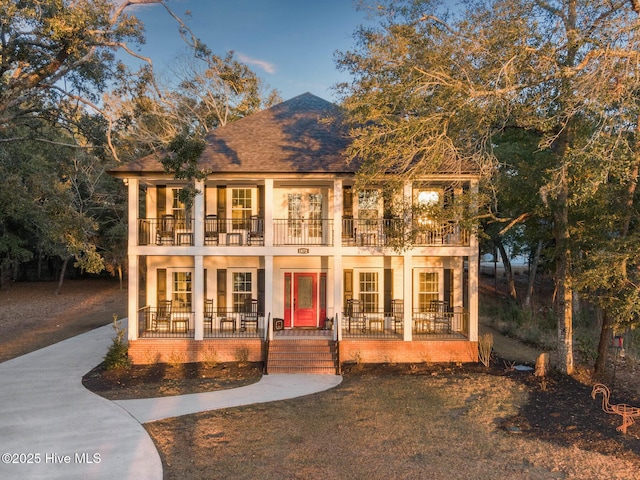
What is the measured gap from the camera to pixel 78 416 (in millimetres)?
8578

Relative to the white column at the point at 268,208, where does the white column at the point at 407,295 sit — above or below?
below

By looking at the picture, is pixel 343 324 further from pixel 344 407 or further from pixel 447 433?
pixel 447 433

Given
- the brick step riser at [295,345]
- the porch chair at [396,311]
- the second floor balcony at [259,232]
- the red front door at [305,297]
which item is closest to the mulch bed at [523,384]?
the brick step riser at [295,345]

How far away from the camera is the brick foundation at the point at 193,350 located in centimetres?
1318

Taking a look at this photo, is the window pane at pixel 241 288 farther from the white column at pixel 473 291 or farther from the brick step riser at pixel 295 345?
the white column at pixel 473 291

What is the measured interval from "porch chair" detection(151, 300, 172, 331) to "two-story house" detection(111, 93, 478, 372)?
0.04 metres

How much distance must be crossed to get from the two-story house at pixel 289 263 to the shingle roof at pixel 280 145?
3.0 inches

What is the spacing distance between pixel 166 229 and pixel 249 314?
4.11 m

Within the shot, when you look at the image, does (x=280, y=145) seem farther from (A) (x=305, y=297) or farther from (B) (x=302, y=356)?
(B) (x=302, y=356)

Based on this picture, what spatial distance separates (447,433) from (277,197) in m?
9.82

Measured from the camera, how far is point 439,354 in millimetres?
13367

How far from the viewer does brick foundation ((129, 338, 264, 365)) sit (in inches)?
519

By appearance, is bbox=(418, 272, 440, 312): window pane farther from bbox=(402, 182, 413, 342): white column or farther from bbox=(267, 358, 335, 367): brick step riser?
bbox=(267, 358, 335, 367): brick step riser

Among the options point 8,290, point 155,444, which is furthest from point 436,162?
point 8,290
